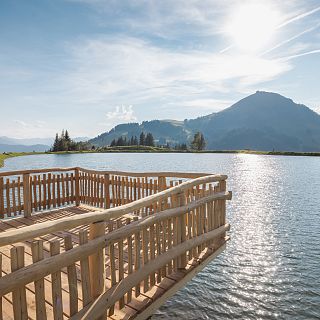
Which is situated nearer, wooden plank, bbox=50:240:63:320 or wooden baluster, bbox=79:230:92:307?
wooden plank, bbox=50:240:63:320

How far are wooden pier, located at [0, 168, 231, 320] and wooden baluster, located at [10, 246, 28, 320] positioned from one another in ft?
0.04

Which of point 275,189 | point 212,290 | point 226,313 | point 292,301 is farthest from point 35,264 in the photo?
point 275,189

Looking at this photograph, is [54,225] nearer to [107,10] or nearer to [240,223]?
[107,10]

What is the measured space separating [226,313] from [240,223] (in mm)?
11111

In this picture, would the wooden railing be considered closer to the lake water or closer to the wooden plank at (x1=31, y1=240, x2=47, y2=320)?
the lake water

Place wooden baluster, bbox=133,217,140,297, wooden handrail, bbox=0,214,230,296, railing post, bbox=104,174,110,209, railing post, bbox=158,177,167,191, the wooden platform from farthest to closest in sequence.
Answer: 1. railing post, bbox=104,174,110,209
2. railing post, bbox=158,177,167,191
3. wooden baluster, bbox=133,217,140,297
4. the wooden platform
5. wooden handrail, bbox=0,214,230,296

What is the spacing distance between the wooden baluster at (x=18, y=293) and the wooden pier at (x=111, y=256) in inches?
0.4

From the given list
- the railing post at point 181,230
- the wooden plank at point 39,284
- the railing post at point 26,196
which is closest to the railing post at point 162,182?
the railing post at point 181,230

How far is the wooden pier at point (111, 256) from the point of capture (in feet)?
12.0

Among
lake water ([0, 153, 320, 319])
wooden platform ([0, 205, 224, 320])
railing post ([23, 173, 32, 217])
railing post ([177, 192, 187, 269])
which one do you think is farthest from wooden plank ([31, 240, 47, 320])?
railing post ([23, 173, 32, 217])

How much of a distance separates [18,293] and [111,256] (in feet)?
5.23

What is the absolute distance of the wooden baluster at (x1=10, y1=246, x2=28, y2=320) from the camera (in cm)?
338

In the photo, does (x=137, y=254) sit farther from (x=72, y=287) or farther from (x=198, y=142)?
(x=198, y=142)

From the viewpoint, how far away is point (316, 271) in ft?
40.0
